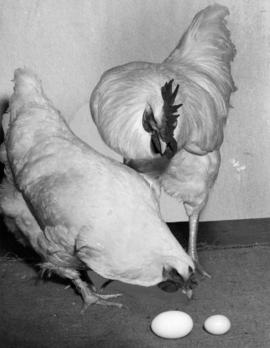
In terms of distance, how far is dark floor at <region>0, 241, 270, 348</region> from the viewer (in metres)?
2.00

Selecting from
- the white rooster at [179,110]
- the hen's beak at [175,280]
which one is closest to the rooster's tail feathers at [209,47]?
the white rooster at [179,110]

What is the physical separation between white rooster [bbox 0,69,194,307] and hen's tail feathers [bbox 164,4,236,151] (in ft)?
1.57

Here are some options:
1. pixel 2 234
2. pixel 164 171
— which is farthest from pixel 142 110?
pixel 2 234

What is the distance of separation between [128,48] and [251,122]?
0.59m

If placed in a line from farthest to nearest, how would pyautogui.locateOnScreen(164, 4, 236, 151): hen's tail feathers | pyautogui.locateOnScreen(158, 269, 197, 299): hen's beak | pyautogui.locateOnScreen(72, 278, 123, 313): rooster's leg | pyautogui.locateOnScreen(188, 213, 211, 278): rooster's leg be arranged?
pyautogui.locateOnScreen(188, 213, 211, 278): rooster's leg
pyautogui.locateOnScreen(164, 4, 236, 151): hen's tail feathers
pyautogui.locateOnScreen(72, 278, 123, 313): rooster's leg
pyautogui.locateOnScreen(158, 269, 197, 299): hen's beak

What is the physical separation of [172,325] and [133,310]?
0.25 m

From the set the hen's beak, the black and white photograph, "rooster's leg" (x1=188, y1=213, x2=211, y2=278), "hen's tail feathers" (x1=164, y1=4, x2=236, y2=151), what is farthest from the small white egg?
"hen's tail feathers" (x1=164, y1=4, x2=236, y2=151)

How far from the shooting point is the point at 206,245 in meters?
2.72

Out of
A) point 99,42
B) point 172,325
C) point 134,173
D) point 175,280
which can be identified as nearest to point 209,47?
point 99,42

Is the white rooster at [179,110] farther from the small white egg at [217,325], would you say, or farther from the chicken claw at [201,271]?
the small white egg at [217,325]

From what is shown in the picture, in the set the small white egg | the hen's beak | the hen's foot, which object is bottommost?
the hen's foot

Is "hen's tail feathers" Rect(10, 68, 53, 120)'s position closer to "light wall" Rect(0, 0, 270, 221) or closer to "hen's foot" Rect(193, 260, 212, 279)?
"light wall" Rect(0, 0, 270, 221)

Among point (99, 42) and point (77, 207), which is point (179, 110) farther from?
point (99, 42)

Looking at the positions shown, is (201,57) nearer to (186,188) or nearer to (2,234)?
(186,188)
